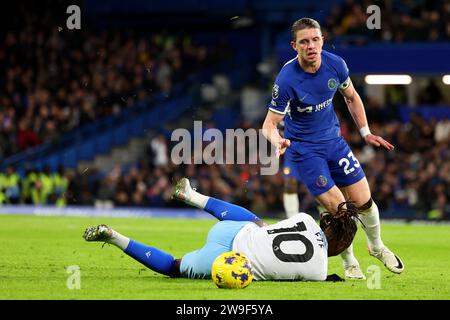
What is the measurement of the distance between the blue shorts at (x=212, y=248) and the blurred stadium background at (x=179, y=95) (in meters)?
14.5

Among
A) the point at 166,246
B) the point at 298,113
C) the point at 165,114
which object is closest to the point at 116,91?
the point at 165,114

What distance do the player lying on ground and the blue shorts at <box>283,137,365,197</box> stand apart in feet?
3.40

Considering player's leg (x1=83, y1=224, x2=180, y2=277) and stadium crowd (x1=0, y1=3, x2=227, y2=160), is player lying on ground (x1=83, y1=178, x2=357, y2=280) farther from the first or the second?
stadium crowd (x1=0, y1=3, x2=227, y2=160)

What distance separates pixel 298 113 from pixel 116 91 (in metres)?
19.9

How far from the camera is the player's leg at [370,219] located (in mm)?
11328

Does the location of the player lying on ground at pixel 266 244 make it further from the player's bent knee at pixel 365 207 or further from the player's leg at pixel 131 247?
the player's bent knee at pixel 365 207

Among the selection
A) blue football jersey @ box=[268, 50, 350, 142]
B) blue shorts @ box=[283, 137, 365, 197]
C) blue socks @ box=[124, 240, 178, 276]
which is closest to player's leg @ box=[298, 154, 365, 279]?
blue shorts @ box=[283, 137, 365, 197]

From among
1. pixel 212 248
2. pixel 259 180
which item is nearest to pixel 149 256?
pixel 212 248

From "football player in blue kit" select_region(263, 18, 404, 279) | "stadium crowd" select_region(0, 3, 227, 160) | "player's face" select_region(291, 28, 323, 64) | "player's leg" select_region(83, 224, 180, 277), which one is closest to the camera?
"player's leg" select_region(83, 224, 180, 277)

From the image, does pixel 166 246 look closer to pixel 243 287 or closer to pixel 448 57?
pixel 243 287

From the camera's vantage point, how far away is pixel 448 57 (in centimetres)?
2772

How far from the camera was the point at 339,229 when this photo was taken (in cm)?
991

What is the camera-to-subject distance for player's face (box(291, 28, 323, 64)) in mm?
10750

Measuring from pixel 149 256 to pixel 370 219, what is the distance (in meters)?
2.61
